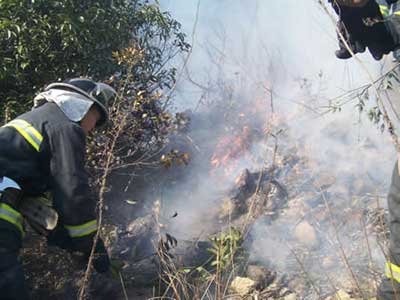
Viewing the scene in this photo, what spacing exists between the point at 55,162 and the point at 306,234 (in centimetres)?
274

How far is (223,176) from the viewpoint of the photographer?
5.94 meters

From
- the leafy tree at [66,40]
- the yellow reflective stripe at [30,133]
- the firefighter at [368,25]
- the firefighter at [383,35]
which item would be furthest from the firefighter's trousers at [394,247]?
the leafy tree at [66,40]

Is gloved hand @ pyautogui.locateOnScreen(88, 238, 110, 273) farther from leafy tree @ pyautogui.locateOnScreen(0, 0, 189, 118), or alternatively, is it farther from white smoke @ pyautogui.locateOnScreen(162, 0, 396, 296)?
white smoke @ pyautogui.locateOnScreen(162, 0, 396, 296)

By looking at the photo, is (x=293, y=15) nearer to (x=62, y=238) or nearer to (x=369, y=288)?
(x=369, y=288)

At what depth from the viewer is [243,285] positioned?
3383mm

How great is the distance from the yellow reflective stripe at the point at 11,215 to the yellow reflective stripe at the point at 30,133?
35cm

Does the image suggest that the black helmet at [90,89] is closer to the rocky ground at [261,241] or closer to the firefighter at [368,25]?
the rocky ground at [261,241]

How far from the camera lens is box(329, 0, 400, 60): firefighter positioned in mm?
2311

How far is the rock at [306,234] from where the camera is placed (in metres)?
4.19

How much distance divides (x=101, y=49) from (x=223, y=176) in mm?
2388

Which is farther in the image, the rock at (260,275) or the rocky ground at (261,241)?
the rock at (260,275)

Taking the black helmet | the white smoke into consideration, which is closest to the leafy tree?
the black helmet

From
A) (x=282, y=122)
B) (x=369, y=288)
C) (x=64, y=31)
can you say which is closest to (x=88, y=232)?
(x=369, y=288)

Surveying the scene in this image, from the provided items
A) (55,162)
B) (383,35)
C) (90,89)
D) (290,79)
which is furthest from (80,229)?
(290,79)
